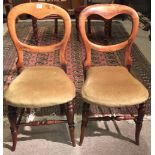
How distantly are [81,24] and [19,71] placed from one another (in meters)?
0.56

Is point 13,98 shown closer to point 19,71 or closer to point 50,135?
point 19,71

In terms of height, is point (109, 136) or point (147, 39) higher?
point (147, 39)

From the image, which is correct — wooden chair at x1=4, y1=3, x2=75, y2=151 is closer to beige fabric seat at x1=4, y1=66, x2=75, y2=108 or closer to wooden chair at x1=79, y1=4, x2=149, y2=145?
beige fabric seat at x1=4, y1=66, x2=75, y2=108

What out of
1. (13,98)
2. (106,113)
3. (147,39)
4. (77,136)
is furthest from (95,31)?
(13,98)

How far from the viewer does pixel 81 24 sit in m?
1.86

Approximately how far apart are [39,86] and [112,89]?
18.1 inches

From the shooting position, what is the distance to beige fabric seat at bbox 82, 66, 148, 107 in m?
1.64

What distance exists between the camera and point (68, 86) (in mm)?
1756

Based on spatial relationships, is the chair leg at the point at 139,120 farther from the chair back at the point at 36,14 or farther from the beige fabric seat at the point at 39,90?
the chair back at the point at 36,14

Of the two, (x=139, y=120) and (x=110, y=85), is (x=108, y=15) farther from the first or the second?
(x=139, y=120)

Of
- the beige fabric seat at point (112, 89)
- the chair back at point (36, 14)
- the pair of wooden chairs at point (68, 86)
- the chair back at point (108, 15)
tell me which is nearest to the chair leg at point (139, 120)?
the pair of wooden chairs at point (68, 86)

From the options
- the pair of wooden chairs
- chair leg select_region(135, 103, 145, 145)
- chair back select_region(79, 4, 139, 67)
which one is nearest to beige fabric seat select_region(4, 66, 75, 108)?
the pair of wooden chairs

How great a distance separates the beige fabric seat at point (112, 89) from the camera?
1638 mm

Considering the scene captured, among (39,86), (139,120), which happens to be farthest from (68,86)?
(139,120)
